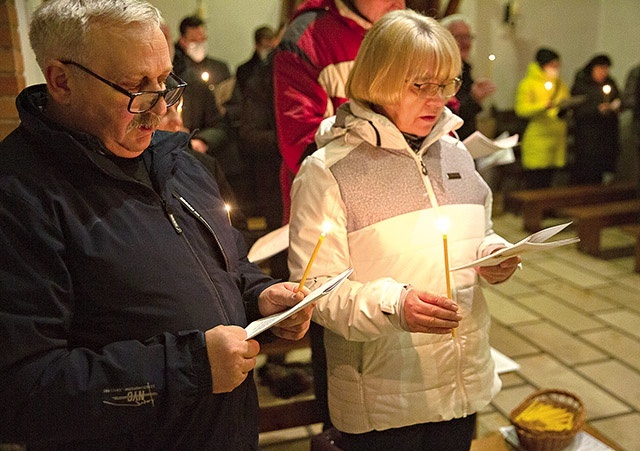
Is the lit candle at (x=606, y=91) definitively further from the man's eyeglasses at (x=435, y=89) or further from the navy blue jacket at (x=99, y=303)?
the navy blue jacket at (x=99, y=303)

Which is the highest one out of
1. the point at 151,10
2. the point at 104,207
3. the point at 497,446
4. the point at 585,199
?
the point at 151,10

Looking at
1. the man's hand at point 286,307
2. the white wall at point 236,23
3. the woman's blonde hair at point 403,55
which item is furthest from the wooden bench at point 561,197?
the man's hand at point 286,307

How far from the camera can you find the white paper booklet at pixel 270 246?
2.05m

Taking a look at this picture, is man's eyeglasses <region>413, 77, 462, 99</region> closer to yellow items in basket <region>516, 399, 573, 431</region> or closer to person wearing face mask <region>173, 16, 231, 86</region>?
yellow items in basket <region>516, 399, 573, 431</region>

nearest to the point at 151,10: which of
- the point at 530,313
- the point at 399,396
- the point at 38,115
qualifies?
the point at 38,115

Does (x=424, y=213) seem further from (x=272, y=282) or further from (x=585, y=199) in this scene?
(x=585, y=199)

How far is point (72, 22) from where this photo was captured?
1.09 meters

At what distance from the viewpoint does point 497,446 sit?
7.32 ft

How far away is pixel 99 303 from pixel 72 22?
49cm

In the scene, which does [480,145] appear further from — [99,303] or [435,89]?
[99,303]

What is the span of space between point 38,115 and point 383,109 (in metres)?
0.86

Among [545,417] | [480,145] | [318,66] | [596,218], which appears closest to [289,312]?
[318,66]

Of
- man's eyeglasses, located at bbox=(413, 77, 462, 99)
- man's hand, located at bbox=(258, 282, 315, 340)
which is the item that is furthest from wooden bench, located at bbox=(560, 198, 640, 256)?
man's hand, located at bbox=(258, 282, 315, 340)

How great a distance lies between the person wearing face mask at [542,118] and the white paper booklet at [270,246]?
4316 mm
